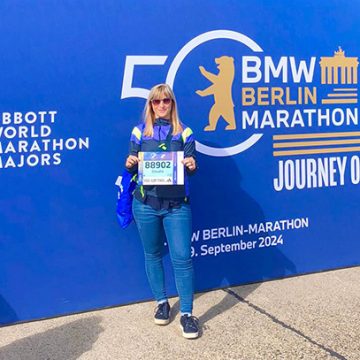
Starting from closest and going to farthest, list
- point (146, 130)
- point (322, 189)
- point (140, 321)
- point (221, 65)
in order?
point (146, 130) < point (140, 321) < point (221, 65) < point (322, 189)

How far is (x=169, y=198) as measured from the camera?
362 centimetres

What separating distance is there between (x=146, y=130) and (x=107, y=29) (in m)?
0.93

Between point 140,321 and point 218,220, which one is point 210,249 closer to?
point 218,220

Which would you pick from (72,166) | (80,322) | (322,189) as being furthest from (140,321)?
(322,189)

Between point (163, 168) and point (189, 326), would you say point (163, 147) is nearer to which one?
point (163, 168)

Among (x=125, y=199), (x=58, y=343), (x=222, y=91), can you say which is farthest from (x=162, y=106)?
(x=58, y=343)

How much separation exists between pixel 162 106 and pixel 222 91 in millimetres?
1032

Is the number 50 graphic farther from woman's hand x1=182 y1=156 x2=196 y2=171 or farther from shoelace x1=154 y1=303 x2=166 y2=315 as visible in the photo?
shoelace x1=154 y1=303 x2=166 y2=315

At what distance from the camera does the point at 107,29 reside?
404 centimetres

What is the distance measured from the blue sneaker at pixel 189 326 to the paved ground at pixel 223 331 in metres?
0.05

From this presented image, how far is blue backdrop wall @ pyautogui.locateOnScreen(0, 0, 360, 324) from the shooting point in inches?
154

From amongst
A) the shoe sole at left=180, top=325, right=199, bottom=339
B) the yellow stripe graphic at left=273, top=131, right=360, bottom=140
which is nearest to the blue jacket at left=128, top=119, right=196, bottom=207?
the shoe sole at left=180, top=325, right=199, bottom=339

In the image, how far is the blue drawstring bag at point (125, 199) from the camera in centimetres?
386

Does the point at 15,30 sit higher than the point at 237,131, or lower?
higher
